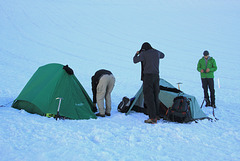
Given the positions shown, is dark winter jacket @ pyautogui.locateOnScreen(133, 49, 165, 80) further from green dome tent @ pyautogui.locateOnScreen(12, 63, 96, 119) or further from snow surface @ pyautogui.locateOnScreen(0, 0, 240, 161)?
green dome tent @ pyautogui.locateOnScreen(12, 63, 96, 119)

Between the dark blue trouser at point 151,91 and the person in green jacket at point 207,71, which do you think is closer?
the dark blue trouser at point 151,91

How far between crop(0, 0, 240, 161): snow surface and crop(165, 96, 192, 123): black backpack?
0.27 meters

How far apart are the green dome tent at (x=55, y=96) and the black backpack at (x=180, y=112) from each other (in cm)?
165

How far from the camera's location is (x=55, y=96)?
4828 millimetres

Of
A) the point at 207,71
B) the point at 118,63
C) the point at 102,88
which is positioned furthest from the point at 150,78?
the point at 118,63

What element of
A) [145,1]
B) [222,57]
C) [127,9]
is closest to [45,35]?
[222,57]

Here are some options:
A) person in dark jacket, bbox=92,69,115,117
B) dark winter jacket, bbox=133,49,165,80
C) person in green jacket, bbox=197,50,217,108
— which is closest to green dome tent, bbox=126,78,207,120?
person in dark jacket, bbox=92,69,115,117

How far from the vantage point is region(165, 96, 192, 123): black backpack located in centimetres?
497

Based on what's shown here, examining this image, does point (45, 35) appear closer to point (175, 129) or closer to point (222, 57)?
point (222, 57)

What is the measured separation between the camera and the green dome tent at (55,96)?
4.75 m

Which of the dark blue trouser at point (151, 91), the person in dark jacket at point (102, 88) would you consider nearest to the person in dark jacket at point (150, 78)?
the dark blue trouser at point (151, 91)

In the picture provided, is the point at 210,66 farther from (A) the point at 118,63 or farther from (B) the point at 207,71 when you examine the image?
(A) the point at 118,63

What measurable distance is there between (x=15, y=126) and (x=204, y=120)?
12.2 ft

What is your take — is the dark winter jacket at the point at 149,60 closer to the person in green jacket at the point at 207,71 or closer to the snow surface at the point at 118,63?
the snow surface at the point at 118,63
